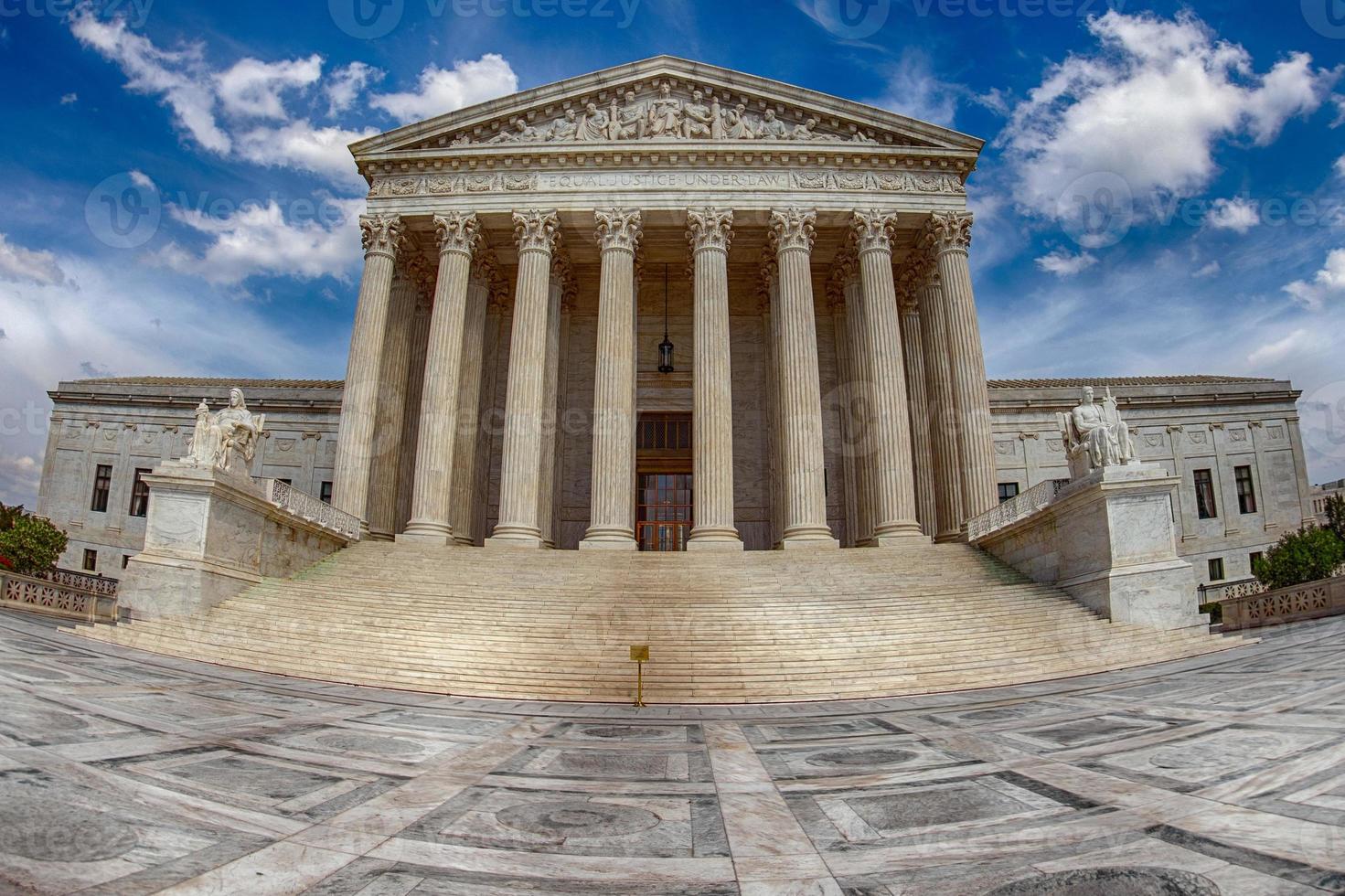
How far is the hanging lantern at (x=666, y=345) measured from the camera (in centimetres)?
3173

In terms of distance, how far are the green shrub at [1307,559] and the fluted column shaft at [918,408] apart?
1135 cm

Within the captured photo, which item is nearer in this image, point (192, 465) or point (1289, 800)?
point (1289, 800)

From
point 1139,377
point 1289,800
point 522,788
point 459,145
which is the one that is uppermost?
point 459,145

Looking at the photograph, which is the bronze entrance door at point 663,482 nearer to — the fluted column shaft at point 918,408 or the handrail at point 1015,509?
the fluted column shaft at point 918,408

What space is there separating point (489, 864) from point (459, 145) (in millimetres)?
28447

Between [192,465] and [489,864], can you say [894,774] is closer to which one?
[489,864]

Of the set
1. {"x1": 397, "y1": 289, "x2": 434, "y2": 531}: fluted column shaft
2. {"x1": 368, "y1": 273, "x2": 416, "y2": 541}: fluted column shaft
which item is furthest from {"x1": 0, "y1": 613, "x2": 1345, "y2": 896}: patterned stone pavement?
{"x1": 397, "y1": 289, "x2": 434, "y2": 531}: fluted column shaft

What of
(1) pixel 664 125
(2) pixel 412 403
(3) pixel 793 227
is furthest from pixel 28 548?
(3) pixel 793 227

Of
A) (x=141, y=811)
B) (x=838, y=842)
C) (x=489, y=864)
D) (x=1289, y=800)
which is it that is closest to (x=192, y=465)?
(x=141, y=811)

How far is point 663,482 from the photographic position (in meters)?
32.4

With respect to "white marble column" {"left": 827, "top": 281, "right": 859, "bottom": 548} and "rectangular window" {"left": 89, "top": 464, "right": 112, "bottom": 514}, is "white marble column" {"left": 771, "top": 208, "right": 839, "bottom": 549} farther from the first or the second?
"rectangular window" {"left": 89, "top": 464, "right": 112, "bottom": 514}

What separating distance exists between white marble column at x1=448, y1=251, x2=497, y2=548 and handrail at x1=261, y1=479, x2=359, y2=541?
4271 millimetres

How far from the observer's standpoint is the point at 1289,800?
435 centimetres

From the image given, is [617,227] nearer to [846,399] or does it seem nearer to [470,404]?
Result: [470,404]
